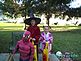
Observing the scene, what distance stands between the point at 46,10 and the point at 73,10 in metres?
2.75

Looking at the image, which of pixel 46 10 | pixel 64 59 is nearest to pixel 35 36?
pixel 64 59

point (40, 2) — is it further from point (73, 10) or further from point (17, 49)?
point (17, 49)

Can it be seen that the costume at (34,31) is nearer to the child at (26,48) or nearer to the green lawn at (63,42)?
the child at (26,48)

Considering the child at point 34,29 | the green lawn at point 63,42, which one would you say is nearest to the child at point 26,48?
the child at point 34,29

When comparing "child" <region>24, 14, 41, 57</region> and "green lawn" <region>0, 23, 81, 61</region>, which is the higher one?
"child" <region>24, 14, 41, 57</region>

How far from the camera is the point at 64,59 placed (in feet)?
37.2

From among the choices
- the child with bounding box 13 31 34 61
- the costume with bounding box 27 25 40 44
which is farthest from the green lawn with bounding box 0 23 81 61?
the child with bounding box 13 31 34 61

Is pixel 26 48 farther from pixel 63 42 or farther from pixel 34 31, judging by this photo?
pixel 63 42

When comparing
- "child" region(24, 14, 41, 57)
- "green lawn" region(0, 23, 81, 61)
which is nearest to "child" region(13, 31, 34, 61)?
"child" region(24, 14, 41, 57)

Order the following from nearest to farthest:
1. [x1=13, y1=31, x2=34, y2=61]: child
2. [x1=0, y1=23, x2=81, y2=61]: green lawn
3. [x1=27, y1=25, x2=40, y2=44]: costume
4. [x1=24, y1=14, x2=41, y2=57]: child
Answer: [x1=13, y1=31, x2=34, y2=61]: child
[x1=24, y1=14, x2=41, y2=57]: child
[x1=27, y1=25, x2=40, y2=44]: costume
[x1=0, y1=23, x2=81, y2=61]: green lawn

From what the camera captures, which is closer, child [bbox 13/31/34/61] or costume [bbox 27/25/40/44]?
child [bbox 13/31/34/61]

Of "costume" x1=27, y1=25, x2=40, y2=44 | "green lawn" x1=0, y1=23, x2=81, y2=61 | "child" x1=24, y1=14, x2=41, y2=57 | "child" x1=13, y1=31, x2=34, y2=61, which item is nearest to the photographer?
"child" x1=13, y1=31, x2=34, y2=61

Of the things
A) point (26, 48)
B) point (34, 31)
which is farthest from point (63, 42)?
point (26, 48)

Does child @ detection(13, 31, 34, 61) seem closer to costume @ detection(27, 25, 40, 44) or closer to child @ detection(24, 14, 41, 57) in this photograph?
child @ detection(24, 14, 41, 57)
